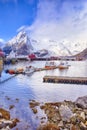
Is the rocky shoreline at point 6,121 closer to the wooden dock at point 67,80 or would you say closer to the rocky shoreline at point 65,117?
the rocky shoreline at point 65,117

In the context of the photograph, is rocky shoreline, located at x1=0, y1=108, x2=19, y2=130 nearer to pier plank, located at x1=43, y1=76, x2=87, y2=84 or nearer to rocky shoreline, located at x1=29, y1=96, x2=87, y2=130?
rocky shoreline, located at x1=29, y1=96, x2=87, y2=130

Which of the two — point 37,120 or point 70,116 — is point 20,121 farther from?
point 70,116

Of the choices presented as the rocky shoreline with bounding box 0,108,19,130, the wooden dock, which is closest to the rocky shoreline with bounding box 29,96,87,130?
the rocky shoreline with bounding box 0,108,19,130

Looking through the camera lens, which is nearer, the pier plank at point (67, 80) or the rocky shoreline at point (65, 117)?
the rocky shoreline at point (65, 117)

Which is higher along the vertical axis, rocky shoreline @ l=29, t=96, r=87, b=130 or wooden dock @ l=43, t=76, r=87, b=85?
wooden dock @ l=43, t=76, r=87, b=85

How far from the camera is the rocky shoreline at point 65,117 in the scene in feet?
69.5

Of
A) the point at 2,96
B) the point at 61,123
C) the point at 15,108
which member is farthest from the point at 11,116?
the point at 2,96

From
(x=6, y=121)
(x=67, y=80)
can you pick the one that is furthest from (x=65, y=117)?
(x=67, y=80)

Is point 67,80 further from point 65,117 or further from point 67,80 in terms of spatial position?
point 65,117

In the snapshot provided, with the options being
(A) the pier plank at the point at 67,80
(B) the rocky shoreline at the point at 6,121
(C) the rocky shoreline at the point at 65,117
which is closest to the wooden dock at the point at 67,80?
(A) the pier plank at the point at 67,80

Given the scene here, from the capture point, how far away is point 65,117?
2297 cm

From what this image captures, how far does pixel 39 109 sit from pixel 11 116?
3.79m

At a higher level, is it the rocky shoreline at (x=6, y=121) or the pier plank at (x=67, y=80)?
the pier plank at (x=67, y=80)

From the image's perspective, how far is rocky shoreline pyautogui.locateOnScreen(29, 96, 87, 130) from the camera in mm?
21172
